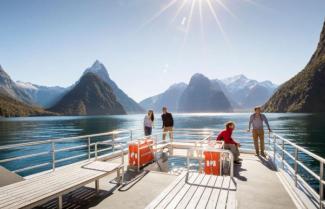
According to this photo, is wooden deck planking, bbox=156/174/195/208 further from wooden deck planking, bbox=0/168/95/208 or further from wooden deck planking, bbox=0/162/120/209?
wooden deck planking, bbox=0/168/95/208

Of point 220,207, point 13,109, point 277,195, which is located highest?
point 13,109

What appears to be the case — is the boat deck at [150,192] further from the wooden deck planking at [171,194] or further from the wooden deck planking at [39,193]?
the wooden deck planking at [39,193]

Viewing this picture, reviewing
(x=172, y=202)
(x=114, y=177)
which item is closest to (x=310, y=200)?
(x=172, y=202)

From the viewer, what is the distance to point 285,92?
157 metres

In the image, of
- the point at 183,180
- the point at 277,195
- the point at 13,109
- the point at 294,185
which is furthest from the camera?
the point at 13,109

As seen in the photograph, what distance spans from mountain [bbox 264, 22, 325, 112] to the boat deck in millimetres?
151641

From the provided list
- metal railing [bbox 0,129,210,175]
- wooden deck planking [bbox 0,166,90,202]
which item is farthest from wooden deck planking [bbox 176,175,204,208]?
metal railing [bbox 0,129,210,175]

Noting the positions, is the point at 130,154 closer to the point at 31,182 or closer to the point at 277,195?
the point at 31,182

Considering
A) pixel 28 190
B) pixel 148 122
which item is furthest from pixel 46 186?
pixel 148 122

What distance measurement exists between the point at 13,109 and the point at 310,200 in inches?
8857

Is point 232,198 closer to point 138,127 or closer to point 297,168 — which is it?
point 297,168

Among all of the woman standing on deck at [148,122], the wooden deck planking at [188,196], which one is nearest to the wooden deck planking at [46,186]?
the wooden deck planking at [188,196]

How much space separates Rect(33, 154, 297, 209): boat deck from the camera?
19.8ft

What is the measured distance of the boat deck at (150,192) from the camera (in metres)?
6.04
